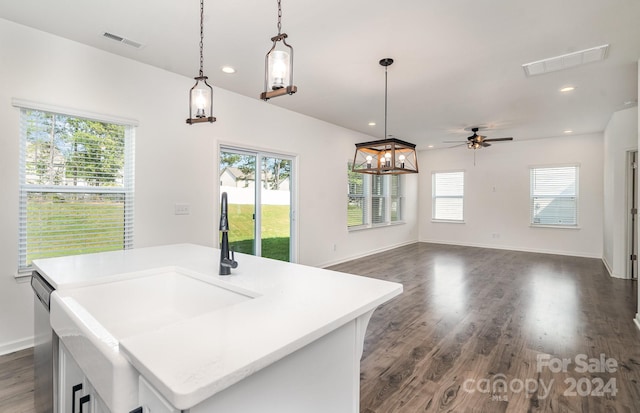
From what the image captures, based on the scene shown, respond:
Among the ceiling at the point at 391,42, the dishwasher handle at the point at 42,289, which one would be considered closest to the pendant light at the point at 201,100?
the ceiling at the point at 391,42

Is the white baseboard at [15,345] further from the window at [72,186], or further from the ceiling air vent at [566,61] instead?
the ceiling air vent at [566,61]

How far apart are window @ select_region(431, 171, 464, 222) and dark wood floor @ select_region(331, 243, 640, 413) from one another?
12.0ft

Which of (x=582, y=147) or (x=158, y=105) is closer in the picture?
(x=158, y=105)

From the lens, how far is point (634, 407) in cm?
198

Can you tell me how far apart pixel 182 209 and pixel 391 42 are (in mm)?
2930

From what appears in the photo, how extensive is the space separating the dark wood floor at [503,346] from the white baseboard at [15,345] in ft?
9.68

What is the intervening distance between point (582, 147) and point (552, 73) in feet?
14.9

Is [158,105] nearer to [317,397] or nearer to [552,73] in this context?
[317,397]

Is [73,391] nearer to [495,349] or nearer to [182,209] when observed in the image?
[182,209]

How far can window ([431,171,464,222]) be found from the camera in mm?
8719

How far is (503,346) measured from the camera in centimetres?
279

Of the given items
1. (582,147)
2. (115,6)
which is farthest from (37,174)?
(582,147)

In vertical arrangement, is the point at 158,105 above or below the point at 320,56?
below

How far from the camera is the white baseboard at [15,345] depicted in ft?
8.73
